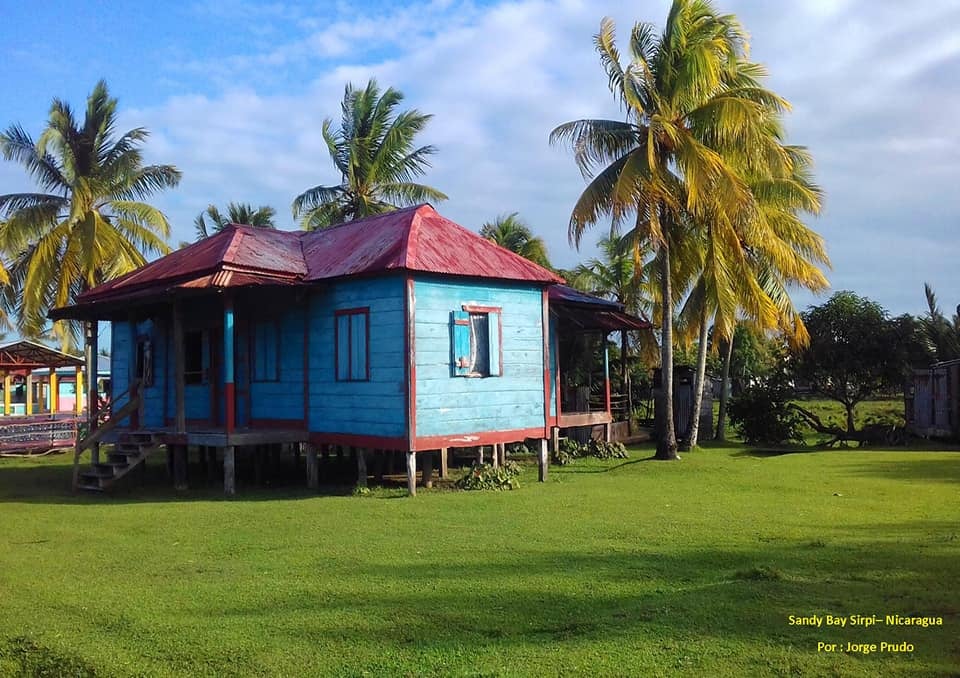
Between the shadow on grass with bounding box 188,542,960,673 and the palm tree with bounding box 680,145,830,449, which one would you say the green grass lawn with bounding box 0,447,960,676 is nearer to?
the shadow on grass with bounding box 188,542,960,673

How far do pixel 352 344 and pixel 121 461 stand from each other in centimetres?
508

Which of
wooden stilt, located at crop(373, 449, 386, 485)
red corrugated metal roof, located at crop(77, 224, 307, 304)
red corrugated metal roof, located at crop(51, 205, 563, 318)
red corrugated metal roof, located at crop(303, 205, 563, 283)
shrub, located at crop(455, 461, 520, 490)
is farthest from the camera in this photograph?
wooden stilt, located at crop(373, 449, 386, 485)

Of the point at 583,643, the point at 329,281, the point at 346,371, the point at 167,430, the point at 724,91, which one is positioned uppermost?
the point at 724,91

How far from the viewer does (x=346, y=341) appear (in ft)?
48.8

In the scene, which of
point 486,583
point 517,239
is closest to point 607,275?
point 517,239

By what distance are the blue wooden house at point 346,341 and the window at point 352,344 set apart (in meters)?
0.03

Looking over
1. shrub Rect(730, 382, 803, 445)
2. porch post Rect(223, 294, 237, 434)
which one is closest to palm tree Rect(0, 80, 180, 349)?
porch post Rect(223, 294, 237, 434)

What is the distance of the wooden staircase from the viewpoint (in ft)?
50.6

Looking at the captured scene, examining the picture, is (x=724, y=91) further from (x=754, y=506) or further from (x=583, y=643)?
(x=583, y=643)

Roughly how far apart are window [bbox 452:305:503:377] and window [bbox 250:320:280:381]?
3.81 meters

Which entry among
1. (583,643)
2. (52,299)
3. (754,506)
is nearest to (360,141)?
(52,299)

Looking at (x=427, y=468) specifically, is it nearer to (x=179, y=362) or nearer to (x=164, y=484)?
(x=179, y=362)

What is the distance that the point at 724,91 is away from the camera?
1880 cm

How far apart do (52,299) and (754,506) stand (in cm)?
2016
